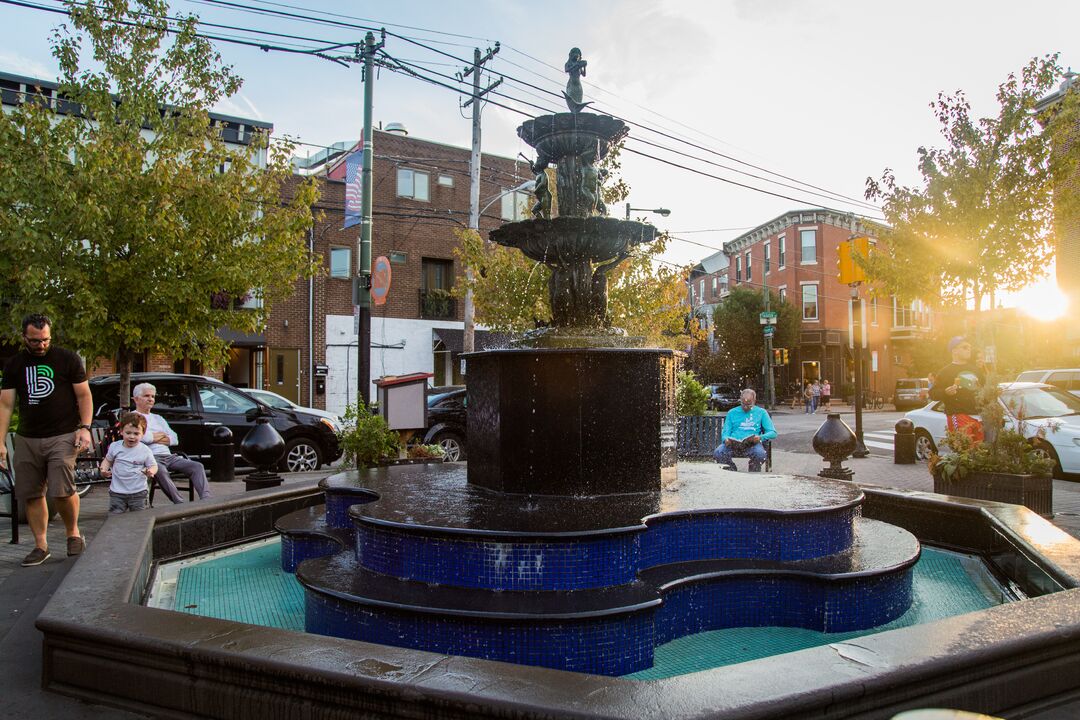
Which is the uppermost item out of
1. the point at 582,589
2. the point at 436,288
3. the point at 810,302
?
the point at 810,302

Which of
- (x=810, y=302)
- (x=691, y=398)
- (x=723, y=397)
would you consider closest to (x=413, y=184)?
(x=723, y=397)

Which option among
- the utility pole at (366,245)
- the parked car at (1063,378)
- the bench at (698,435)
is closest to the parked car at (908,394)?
the parked car at (1063,378)

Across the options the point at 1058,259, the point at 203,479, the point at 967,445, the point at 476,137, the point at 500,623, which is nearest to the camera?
the point at 500,623

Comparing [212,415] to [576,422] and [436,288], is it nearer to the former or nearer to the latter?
[576,422]

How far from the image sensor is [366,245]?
591 inches

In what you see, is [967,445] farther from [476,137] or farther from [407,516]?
[476,137]

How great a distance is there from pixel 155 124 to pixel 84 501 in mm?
6733

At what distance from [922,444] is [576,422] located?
11633 mm

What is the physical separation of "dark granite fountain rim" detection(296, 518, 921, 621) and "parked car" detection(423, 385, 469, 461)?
32.1 feet

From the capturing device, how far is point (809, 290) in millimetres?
47219

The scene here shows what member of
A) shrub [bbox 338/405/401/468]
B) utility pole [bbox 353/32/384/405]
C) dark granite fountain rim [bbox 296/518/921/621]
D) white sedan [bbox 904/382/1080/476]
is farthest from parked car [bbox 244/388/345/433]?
white sedan [bbox 904/382/1080/476]

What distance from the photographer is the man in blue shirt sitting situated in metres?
9.54

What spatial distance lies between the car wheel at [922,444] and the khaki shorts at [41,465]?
14.1 meters

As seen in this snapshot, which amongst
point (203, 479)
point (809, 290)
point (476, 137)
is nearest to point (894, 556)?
point (203, 479)
